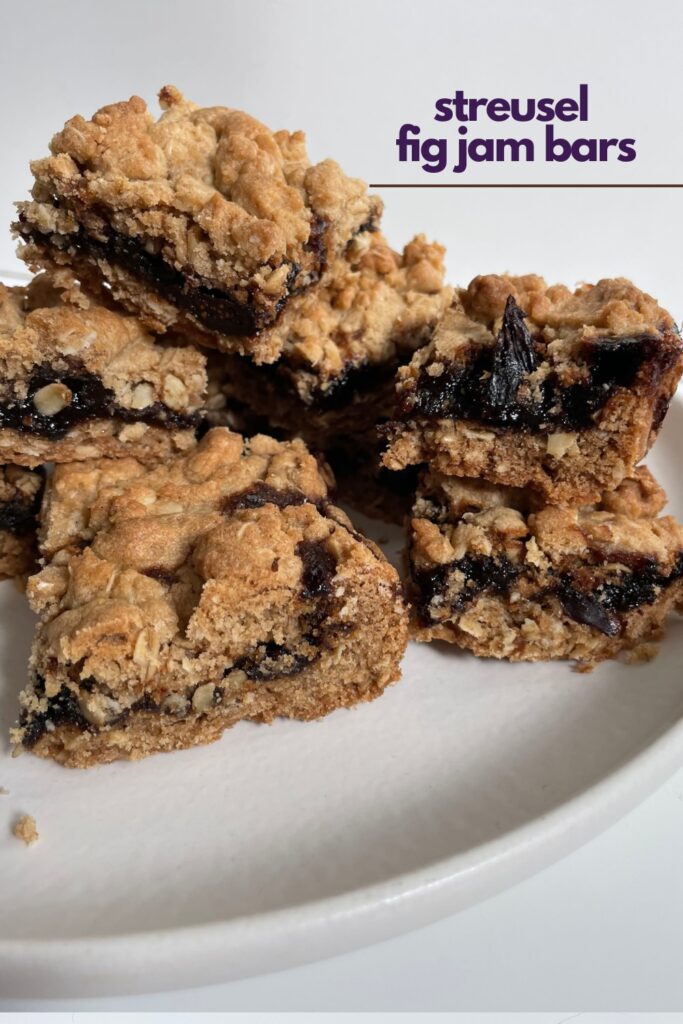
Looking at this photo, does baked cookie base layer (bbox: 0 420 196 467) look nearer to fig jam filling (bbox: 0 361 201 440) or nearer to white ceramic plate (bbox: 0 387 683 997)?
fig jam filling (bbox: 0 361 201 440)

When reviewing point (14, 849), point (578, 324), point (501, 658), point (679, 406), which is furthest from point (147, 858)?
point (679, 406)

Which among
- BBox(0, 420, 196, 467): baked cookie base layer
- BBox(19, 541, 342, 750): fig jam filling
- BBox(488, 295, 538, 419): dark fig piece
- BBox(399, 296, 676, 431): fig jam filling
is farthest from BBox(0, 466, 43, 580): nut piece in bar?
BBox(488, 295, 538, 419): dark fig piece

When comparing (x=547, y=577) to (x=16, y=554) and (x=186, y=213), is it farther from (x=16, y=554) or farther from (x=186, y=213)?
(x=16, y=554)

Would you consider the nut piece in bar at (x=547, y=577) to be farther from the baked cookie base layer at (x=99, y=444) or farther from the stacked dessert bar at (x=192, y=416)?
the baked cookie base layer at (x=99, y=444)

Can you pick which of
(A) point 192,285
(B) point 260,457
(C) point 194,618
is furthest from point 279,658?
(A) point 192,285

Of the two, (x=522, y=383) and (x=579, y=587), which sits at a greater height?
(x=522, y=383)
